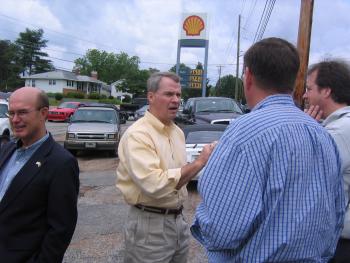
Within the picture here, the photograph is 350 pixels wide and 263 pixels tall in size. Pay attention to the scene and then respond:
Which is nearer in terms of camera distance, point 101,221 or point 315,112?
point 315,112

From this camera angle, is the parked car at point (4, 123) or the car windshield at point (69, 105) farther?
the car windshield at point (69, 105)

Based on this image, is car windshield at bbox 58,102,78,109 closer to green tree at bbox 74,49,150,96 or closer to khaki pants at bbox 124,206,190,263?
khaki pants at bbox 124,206,190,263

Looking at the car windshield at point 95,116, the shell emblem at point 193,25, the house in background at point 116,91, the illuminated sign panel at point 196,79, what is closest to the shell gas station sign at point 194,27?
the shell emblem at point 193,25

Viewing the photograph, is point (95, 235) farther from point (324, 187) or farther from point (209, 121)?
point (209, 121)

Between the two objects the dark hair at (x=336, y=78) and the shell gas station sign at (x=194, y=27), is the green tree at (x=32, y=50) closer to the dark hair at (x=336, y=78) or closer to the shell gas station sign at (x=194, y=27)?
the shell gas station sign at (x=194, y=27)

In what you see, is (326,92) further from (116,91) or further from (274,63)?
(116,91)

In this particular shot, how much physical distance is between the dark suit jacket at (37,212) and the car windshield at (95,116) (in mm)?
13282

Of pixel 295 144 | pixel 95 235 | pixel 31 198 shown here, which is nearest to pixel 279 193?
pixel 295 144

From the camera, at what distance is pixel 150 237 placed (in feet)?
9.94

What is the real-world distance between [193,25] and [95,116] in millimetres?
16052

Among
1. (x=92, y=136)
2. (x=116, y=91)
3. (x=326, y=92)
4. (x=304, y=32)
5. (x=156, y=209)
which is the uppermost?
(x=304, y=32)

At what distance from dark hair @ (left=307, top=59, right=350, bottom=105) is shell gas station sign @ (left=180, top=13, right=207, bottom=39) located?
90.9ft

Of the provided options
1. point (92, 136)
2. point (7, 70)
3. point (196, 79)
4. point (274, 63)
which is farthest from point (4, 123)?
point (7, 70)

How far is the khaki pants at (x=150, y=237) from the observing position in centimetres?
302
